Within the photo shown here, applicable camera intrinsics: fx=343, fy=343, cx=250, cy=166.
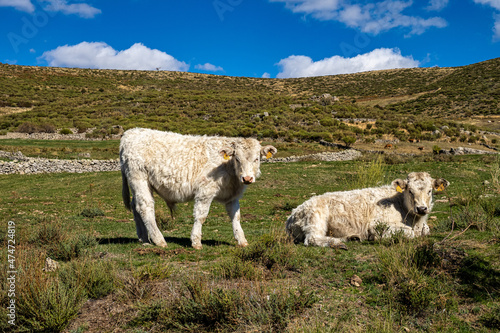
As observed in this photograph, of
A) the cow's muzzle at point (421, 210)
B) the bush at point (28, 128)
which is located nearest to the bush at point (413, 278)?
the cow's muzzle at point (421, 210)

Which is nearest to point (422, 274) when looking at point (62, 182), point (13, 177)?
point (62, 182)

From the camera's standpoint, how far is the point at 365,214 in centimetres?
847

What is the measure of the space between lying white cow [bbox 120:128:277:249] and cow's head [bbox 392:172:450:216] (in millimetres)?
3368

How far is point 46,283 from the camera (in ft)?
15.7

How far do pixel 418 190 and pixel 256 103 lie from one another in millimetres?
67245

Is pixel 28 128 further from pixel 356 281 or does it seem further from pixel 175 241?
pixel 356 281

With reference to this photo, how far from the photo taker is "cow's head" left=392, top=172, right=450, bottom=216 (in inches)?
308

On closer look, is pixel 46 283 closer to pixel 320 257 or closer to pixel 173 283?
pixel 173 283

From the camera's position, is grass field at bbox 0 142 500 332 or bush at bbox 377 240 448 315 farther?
bush at bbox 377 240 448 315

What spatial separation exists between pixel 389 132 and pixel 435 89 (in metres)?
46.8

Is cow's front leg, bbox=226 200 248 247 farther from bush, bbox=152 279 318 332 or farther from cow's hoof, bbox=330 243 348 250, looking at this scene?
bush, bbox=152 279 318 332

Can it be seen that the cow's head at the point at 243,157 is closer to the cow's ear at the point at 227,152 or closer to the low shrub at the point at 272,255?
the cow's ear at the point at 227,152

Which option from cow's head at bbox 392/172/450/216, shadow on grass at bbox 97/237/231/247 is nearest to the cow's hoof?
cow's head at bbox 392/172/450/216

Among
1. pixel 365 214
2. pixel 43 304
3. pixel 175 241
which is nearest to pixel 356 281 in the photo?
pixel 365 214
